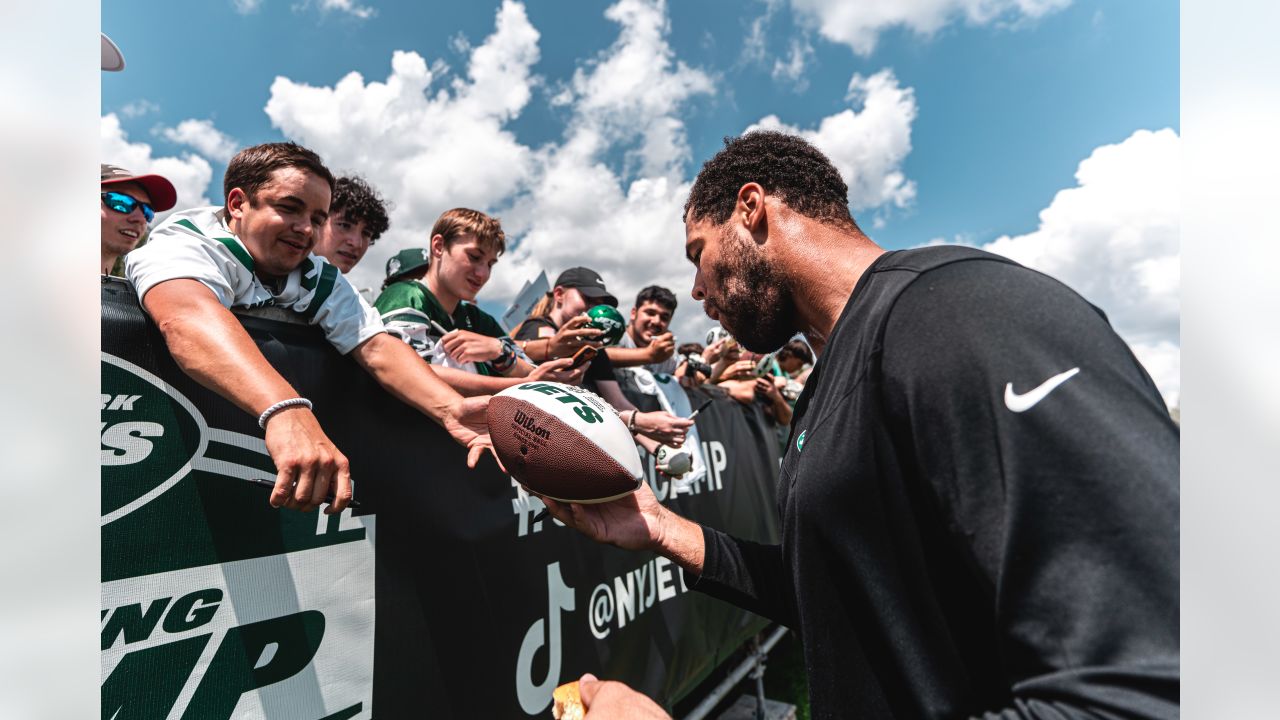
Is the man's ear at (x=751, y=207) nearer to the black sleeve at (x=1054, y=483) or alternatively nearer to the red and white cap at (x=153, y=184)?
the black sleeve at (x=1054, y=483)

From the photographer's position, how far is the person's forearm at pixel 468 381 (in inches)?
93.5

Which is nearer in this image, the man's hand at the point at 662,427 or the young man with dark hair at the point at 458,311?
the young man with dark hair at the point at 458,311

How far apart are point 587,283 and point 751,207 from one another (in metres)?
2.54

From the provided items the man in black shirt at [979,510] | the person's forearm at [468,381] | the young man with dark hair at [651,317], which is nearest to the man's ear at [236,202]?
the person's forearm at [468,381]

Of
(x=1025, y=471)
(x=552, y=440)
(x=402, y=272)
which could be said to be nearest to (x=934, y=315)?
(x=1025, y=471)

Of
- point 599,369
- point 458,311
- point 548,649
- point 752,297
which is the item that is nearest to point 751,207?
point 752,297

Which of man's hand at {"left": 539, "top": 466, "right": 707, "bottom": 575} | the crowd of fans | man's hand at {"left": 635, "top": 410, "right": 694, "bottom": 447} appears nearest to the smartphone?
the crowd of fans

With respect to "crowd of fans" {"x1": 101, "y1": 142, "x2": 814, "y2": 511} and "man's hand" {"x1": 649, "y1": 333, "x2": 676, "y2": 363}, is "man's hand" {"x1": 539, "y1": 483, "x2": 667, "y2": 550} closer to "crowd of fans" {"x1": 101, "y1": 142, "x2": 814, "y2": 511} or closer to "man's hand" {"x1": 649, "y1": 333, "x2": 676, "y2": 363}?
"crowd of fans" {"x1": 101, "y1": 142, "x2": 814, "y2": 511}

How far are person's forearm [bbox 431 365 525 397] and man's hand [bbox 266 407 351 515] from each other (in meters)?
1.02

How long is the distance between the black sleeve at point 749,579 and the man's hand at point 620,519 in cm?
18

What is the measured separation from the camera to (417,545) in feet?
6.42

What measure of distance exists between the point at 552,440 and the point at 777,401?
4.61 meters

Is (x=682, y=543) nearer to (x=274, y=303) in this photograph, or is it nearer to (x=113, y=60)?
(x=274, y=303)

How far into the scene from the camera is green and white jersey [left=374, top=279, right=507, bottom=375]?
247cm
